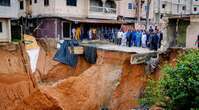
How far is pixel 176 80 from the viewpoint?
10477 mm

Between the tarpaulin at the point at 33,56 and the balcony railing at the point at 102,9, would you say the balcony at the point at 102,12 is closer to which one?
the balcony railing at the point at 102,9

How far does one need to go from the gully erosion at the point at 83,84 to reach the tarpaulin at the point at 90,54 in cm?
70

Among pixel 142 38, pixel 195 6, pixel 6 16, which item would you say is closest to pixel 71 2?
pixel 6 16

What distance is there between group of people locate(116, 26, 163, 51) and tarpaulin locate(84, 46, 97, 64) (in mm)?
2695

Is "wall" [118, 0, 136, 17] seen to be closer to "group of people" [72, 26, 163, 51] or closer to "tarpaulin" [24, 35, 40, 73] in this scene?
"group of people" [72, 26, 163, 51]

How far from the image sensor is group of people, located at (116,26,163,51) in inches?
939

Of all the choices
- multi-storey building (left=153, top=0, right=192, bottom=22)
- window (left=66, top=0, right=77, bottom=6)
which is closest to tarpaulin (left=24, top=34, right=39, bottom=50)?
window (left=66, top=0, right=77, bottom=6)

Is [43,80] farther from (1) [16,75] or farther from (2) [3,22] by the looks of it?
(2) [3,22]

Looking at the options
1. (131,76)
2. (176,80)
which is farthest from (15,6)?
(176,80)

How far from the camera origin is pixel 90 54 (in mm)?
28703

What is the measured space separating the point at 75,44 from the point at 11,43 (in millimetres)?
5963

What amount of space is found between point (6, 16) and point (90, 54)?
28.6 feet

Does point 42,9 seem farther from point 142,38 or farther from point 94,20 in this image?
point 142,38

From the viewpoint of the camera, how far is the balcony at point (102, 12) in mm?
35031
